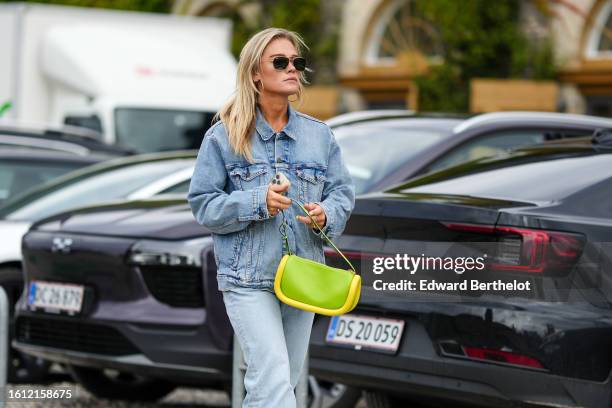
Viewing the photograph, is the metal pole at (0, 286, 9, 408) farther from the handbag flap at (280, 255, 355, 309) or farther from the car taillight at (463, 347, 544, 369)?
the car taillight at (463, 347, 544, 369)

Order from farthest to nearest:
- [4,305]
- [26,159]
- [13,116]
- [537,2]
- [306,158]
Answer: [537,2] < [13,116] < [26,159] < [4,305] < [306,158]

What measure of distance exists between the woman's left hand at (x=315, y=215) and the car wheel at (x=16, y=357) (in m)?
3.86

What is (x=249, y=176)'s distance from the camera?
481 cm

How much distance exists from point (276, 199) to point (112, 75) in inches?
504

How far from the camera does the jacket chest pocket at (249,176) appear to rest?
4.81 metres

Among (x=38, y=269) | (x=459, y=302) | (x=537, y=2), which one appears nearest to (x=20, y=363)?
(x=38, y=269)

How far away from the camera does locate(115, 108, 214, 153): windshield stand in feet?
54.8

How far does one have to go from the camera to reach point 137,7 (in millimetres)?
27562

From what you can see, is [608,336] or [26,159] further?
[26,159]

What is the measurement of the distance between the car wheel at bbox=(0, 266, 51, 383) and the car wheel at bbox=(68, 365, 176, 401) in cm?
26

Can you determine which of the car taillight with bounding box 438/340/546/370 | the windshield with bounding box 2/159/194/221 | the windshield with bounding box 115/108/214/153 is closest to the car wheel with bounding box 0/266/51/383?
the windshield with bounding box 2/159/194/221

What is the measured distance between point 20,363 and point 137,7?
779 inches

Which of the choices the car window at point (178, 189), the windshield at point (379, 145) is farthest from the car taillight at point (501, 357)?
the car window at point (178, 189)

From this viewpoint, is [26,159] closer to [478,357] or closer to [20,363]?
[20,363]
